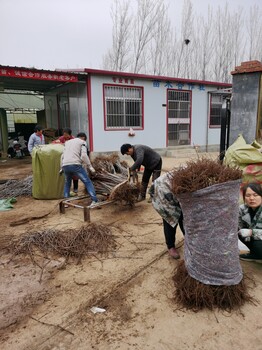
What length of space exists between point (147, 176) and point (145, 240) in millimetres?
1920

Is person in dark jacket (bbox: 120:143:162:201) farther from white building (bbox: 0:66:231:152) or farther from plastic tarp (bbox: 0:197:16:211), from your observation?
white building (bbox: 0:66:231:152)

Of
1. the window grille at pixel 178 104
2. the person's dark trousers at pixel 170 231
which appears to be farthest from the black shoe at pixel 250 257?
the window grille at pixel 178 104

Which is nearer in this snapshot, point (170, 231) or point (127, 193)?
point (170, 231)

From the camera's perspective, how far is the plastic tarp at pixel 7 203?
207 inches

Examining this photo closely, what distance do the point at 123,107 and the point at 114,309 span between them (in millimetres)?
9042

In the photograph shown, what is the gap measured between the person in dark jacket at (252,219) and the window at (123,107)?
8083mm

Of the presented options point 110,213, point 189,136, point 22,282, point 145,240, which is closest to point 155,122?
point 189,136

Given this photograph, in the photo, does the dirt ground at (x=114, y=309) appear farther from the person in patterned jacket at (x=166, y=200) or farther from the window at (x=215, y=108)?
the window at (x=215, y=108)

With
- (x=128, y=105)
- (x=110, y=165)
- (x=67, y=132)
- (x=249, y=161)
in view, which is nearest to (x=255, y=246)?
(x=249, y=161)

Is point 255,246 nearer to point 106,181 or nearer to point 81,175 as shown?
point 106,181

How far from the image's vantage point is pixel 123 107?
1056cm

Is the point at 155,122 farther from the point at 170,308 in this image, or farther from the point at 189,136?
the point at 170,308

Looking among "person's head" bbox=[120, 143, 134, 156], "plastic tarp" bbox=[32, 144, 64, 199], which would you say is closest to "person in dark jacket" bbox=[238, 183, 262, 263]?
"person's head" bbox=[120, 143, 134, 156]

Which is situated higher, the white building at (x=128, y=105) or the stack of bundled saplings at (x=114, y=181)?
the white building at (x=128, y=105)
